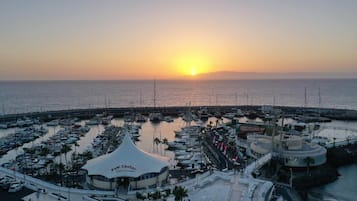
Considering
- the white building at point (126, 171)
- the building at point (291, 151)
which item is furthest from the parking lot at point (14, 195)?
the building at point (291, 151)

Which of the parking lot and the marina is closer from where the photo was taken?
the parking lot

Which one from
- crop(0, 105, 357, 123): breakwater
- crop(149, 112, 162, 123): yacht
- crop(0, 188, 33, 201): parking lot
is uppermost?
crop(0, 105, 357, 123): breakwater

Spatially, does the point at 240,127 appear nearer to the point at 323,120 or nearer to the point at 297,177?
the point at 297,177

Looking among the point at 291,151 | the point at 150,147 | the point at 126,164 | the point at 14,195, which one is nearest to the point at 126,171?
the point at 126,164

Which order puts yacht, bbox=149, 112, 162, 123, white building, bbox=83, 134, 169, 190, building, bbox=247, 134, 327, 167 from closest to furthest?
white building, bbox=83, 134, 169, 190, building, bbox=247, 134, 327, 167, yacht, bbox=149, 112, 162, 123

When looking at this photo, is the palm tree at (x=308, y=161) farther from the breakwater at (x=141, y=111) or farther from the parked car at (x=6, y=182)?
the breakwater at (x=141, y=111)

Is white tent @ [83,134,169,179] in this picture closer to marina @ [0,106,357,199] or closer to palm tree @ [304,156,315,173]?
marina @ [0,106,357,199]

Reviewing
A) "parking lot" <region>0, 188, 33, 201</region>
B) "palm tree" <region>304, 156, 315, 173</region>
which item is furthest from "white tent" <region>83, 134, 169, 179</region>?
"palm tree" <region>304, 156, 315, 173</region>
